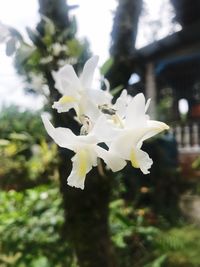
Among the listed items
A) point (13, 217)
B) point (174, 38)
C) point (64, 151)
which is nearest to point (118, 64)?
point (64, 151)

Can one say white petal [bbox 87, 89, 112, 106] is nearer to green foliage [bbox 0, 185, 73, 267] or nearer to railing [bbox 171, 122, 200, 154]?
green foliage [bbox 0, 185, 73, 267]

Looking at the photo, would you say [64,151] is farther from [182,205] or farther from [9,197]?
[182,205]

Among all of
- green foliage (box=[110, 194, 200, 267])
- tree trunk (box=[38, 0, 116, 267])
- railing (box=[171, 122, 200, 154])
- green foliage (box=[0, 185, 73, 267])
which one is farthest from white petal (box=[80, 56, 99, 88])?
railing (box=[171, 122, 200, 154])

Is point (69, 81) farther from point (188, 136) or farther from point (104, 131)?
point (188, 136)

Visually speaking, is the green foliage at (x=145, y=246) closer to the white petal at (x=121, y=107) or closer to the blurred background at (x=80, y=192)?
the blurred background at (x=80, y=192)

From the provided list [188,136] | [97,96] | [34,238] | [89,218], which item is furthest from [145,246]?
[188,136]

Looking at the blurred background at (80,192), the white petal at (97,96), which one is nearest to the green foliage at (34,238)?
the blurred background at (80,192)
